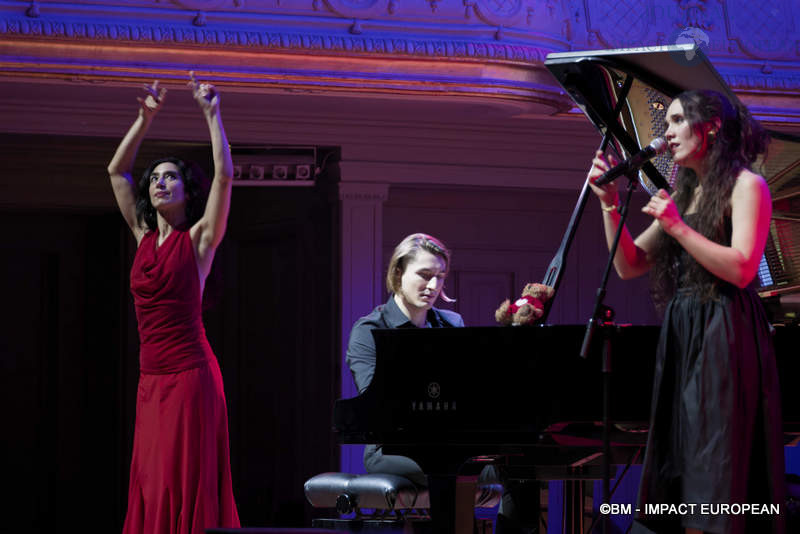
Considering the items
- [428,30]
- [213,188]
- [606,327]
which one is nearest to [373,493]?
[213,188]

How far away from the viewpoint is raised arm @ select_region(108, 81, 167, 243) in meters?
3.74

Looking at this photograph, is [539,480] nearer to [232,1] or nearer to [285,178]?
[232,1]

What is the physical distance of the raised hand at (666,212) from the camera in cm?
274

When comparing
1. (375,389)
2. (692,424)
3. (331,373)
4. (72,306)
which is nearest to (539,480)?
(375,389)

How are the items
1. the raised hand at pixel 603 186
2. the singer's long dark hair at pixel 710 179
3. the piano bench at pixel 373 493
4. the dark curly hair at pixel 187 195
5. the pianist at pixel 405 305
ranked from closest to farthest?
1. the singer's long dark hair at pixel 710 179
2. the raised hand at pixel 603 186
3. the dark curly hair at pixel 187 195
4. the piano bench at pixel 373 493
5. the pianist at pixel 405 305

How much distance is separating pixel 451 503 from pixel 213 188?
122 centimetres

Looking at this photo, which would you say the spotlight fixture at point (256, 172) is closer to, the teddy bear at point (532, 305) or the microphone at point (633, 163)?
the teddy bear at point (532, 305)

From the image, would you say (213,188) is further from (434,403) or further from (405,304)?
(434,403)

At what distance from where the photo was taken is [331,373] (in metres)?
6.91

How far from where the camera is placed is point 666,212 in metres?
2.74

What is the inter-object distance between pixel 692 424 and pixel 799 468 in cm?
364

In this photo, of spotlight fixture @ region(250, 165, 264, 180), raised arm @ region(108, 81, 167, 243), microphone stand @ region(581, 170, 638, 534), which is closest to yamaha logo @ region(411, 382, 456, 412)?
microphone stand @ region(581, 170, 638, 534)

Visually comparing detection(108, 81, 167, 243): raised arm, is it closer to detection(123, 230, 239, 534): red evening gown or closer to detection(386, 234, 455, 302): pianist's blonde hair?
detection(123, 230, 239, 534): red evening gown

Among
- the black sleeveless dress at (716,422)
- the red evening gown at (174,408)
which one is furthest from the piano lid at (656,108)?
the red evening gown at (174,408)
